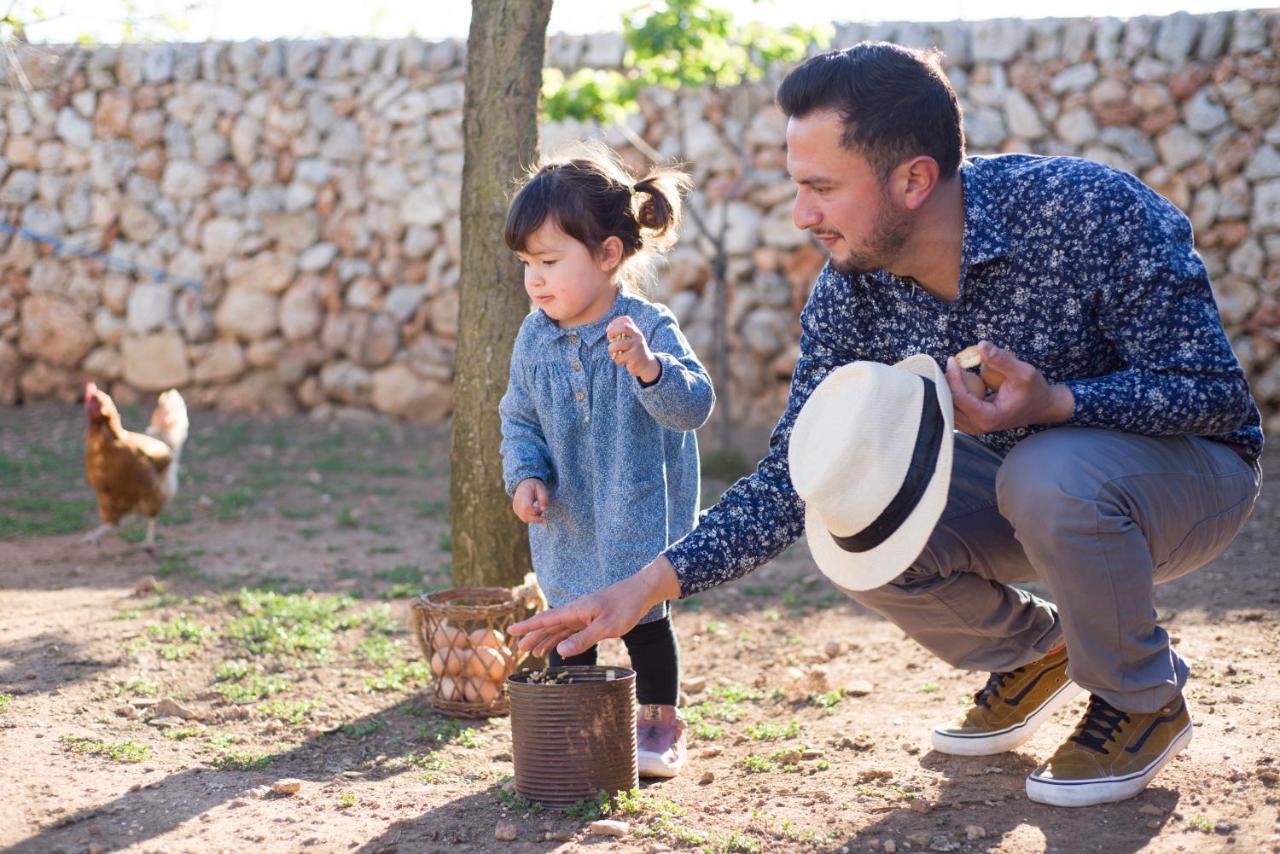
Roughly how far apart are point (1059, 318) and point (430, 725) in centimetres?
199

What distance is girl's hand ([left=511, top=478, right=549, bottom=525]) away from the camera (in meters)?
3.18

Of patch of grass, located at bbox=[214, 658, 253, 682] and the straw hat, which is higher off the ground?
the straw hat

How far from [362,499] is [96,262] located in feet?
14.8

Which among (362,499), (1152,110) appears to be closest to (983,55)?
(1152,110)

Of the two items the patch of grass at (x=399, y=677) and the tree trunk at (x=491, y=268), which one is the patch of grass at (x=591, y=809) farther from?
the tree trunk at (x=491, y=268)

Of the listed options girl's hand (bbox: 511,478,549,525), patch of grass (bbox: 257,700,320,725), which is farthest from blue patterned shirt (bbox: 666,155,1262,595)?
patch of grass (bbox: 257,700,320,725)

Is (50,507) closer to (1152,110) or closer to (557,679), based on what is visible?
(557,679)

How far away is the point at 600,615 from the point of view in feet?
8.39

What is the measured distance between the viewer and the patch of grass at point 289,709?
3.52 metres

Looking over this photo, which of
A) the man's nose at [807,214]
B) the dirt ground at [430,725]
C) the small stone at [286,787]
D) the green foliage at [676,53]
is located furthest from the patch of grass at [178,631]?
the green foliage at [676,53]

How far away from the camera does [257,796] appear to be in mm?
2877

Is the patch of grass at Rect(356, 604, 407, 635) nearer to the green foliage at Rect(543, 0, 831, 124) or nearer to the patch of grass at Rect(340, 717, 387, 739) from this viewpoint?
the patch of grass at Rect(340, 717, 387, 739)

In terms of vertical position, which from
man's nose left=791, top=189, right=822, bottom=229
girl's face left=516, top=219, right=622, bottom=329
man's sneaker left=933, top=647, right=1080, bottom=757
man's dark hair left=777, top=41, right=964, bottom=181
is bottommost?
man's sneaker left=933, top=647, right=1080, bottom=757

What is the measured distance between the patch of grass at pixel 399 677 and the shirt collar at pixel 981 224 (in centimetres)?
203
